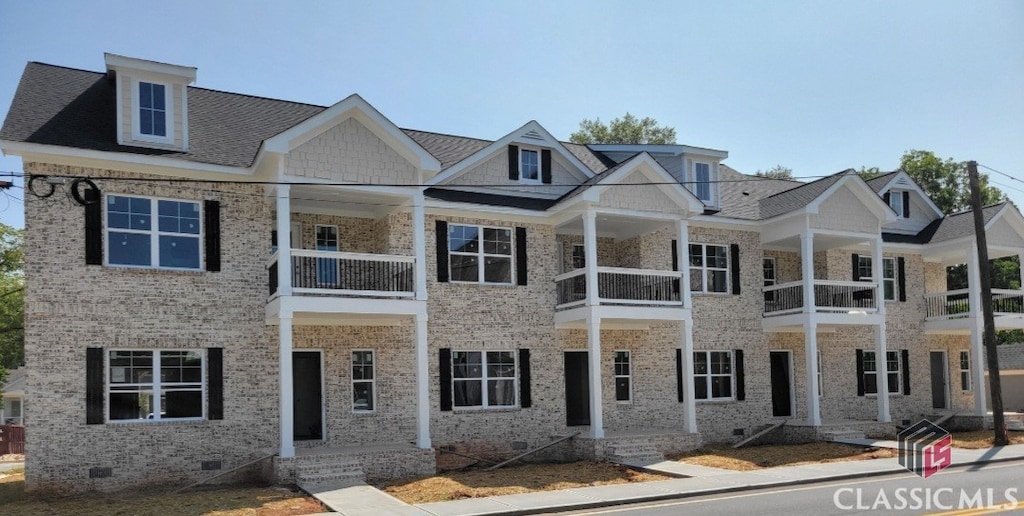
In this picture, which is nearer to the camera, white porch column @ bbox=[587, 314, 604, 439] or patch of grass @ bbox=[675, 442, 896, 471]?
patch of grass @ bbox=[675, 442, 896, 471]

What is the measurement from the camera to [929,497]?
13.7 metres

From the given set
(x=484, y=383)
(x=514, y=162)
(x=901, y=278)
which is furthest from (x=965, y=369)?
(x=484, y=383)

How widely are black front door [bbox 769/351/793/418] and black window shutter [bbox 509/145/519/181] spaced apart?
979 centimetres

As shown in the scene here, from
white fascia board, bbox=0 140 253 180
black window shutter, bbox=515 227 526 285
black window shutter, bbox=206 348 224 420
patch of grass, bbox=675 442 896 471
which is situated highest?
white fascia board, bbox=0 140 253 180

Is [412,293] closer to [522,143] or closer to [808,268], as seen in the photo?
[522,143]

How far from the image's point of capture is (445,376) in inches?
819

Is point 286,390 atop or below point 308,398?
atop

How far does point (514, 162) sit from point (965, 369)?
60.5 feet

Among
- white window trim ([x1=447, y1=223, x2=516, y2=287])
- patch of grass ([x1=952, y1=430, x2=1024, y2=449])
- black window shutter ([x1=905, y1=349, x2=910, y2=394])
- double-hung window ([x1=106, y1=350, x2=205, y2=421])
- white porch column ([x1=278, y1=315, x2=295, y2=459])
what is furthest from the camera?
black window shutter ([x1=905, y1=349, x2=910, y2=394])

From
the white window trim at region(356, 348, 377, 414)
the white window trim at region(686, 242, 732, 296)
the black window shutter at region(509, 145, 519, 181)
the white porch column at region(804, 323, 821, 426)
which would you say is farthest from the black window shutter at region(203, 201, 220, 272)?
the white porch column at region(804, 323, 821, 426)

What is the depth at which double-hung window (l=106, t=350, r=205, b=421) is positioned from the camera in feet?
56.3

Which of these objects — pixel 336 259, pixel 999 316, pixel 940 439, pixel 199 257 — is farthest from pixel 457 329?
pixel 999 316

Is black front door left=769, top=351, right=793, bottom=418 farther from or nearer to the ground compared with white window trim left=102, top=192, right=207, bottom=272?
nearer to the ground

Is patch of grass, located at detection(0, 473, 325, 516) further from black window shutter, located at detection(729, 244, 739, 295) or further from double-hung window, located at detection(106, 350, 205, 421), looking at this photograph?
black window shutter, located at detection(729, 244, 739, 295)
